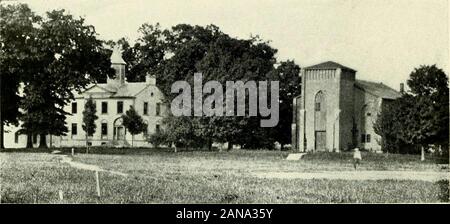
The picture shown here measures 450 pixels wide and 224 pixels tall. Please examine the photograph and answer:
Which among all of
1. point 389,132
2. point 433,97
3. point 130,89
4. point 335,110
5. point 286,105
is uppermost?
point 130,89

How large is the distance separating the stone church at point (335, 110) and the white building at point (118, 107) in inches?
463

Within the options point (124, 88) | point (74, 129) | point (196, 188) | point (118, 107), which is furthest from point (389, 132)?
point (196, 188)

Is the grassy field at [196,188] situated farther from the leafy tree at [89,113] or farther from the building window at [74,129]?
the building window at [74,129]

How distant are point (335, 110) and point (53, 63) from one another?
23.8 metres

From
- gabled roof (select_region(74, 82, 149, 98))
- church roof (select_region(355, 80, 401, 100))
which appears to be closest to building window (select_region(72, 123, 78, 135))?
gabled roof (select_region(74, 82, 149, 98))

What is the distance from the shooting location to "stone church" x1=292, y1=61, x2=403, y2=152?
1635 inches

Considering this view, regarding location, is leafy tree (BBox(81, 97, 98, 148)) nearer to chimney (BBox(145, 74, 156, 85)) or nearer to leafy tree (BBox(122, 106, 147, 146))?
leafy tree (BBox(122, 106, 147, 146))

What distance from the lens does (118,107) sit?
3619 centimetres

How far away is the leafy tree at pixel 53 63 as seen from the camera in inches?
854

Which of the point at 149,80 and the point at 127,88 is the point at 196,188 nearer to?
the point at 149,80
